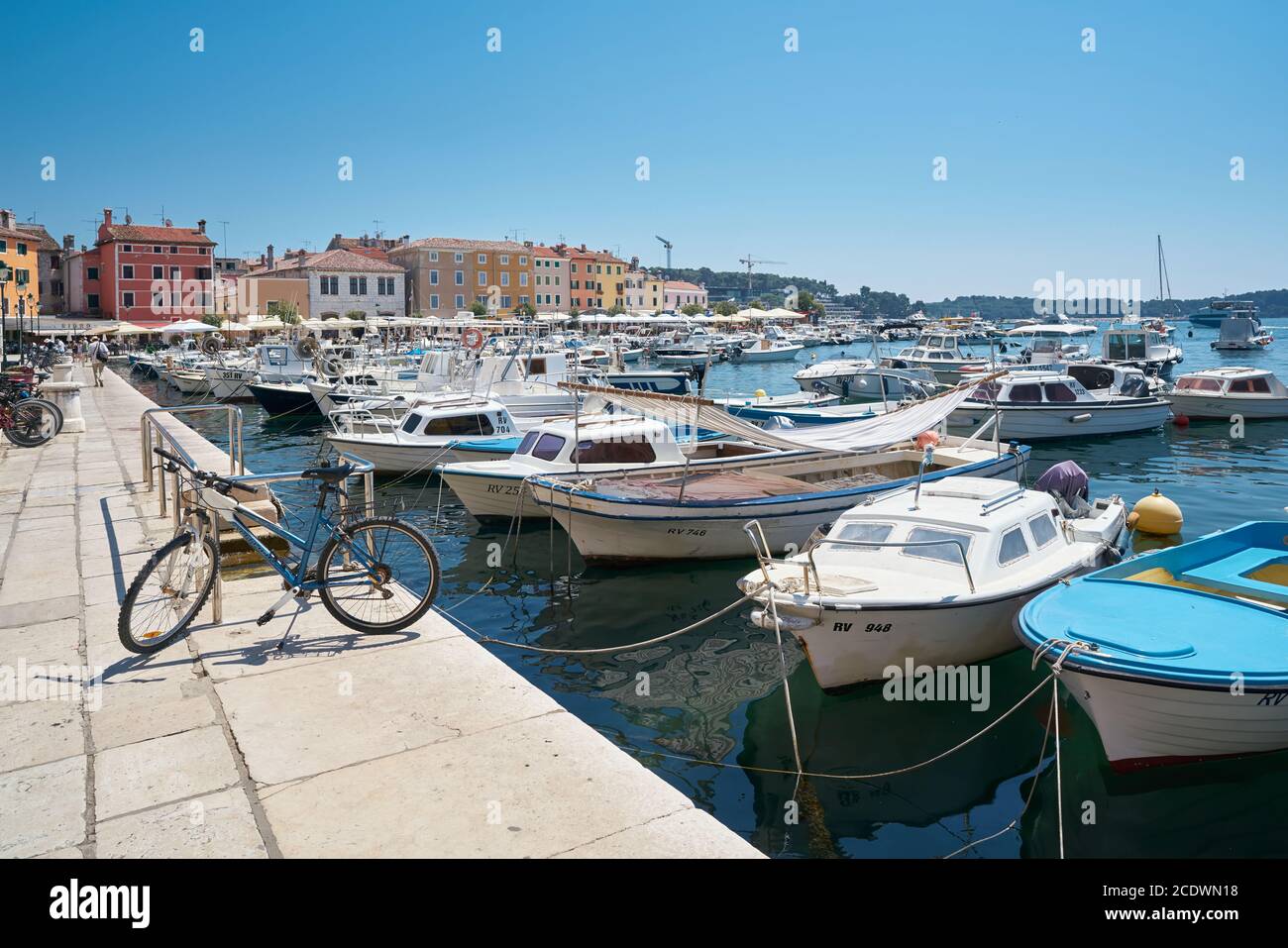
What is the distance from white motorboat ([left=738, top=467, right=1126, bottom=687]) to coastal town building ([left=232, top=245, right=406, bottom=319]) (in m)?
82.5

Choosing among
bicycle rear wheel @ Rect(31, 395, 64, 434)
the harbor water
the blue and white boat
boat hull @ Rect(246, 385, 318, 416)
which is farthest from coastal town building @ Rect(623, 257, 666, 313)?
the blue and white boat

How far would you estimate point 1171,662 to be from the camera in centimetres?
712

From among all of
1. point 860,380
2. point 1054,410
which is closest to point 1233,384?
point 1054,410

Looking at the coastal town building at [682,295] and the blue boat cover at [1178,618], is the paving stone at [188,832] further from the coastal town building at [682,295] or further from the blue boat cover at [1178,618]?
the coastal town building at [682,295]

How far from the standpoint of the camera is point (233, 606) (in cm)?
766

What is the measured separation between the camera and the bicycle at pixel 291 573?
6676mm

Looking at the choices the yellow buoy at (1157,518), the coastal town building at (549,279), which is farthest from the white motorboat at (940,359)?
the coastal town building at (549,279)

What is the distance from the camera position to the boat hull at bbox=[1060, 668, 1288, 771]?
709 cm

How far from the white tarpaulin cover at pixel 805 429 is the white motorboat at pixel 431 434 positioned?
712 cm

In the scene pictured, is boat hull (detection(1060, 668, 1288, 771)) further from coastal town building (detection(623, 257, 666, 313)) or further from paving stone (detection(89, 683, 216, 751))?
coastal town building (detection(623, 257, 666, 313))

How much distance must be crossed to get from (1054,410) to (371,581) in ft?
90.5

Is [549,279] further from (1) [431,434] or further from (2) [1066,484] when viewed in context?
(2) [1066,484]
